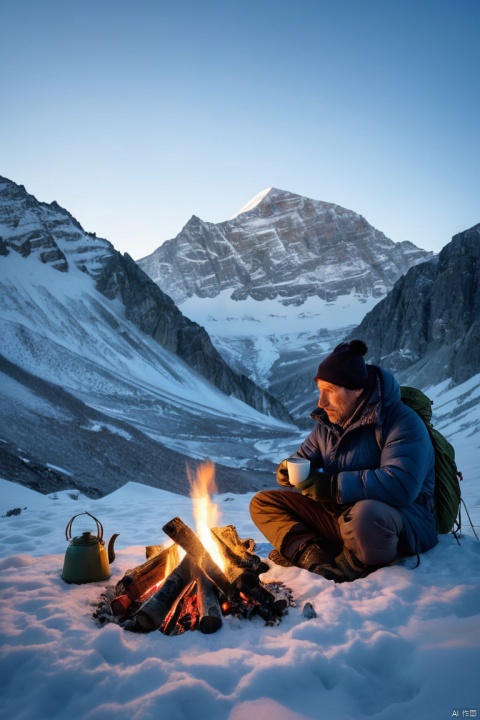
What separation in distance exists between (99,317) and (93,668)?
49265mm

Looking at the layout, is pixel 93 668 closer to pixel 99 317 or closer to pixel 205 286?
pixel 99 317

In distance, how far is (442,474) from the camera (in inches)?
157

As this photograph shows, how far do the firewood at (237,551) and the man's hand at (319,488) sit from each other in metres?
0.60

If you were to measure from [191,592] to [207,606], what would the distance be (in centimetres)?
25

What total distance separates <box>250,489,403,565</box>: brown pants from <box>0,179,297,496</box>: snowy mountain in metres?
7.79

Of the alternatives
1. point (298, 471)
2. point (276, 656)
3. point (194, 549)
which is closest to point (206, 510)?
point (194, 549)

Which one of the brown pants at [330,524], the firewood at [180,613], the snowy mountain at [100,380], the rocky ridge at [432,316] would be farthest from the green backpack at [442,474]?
the rocky ridge at [432,316]

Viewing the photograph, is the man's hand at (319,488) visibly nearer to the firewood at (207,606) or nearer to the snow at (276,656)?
the snow at (276,656)

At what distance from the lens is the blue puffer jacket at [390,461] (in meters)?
3.59

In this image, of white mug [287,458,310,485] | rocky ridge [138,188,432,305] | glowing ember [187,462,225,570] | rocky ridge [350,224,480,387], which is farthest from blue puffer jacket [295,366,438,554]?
rocky ridge [138,188,432,305]

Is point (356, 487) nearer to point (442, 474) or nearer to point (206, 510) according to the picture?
point (442, 474)

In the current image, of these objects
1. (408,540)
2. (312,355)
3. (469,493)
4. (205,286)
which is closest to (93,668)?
(408,540)

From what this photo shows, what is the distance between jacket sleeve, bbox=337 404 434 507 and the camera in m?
3.57

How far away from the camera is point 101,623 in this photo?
123 inches
